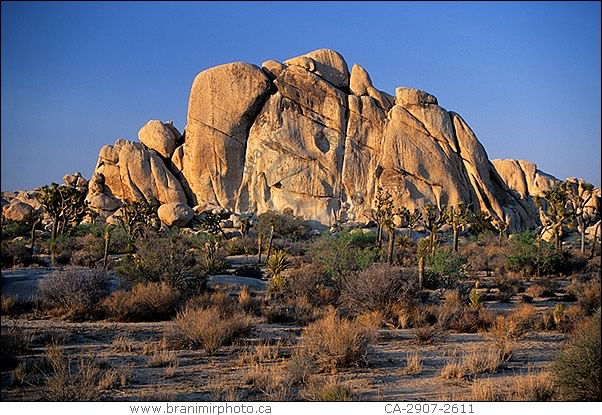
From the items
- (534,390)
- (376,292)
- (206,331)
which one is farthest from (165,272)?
(534,390)

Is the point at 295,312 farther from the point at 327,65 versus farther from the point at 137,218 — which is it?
the point at 327,65

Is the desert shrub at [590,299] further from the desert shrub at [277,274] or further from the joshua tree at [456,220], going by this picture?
the joshua tree at [456,220]

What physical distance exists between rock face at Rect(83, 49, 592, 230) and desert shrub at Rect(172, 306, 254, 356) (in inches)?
1879

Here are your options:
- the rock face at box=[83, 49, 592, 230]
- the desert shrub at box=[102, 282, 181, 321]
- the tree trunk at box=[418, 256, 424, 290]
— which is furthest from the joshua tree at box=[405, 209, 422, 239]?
the desert shrub at box=[102, 282, 181, 321]

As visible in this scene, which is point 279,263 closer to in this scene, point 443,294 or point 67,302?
point 443,294

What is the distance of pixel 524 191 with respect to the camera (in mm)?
74438

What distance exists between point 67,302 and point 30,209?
51529 millimetres

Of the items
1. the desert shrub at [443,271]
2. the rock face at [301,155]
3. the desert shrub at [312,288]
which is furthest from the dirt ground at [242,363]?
the rock face at [301,155]

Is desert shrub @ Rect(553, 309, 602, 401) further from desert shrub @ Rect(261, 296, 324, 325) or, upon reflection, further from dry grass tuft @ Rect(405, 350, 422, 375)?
desert shrub @ Rect(261, 296, 324, 325)

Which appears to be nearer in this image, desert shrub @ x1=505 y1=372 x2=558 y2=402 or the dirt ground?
desert shrub @ x1=505 y1=372 x2=558 y2=402

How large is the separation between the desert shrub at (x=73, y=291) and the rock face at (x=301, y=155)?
4455 cm

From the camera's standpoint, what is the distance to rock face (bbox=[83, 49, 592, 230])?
5969 centimetres
